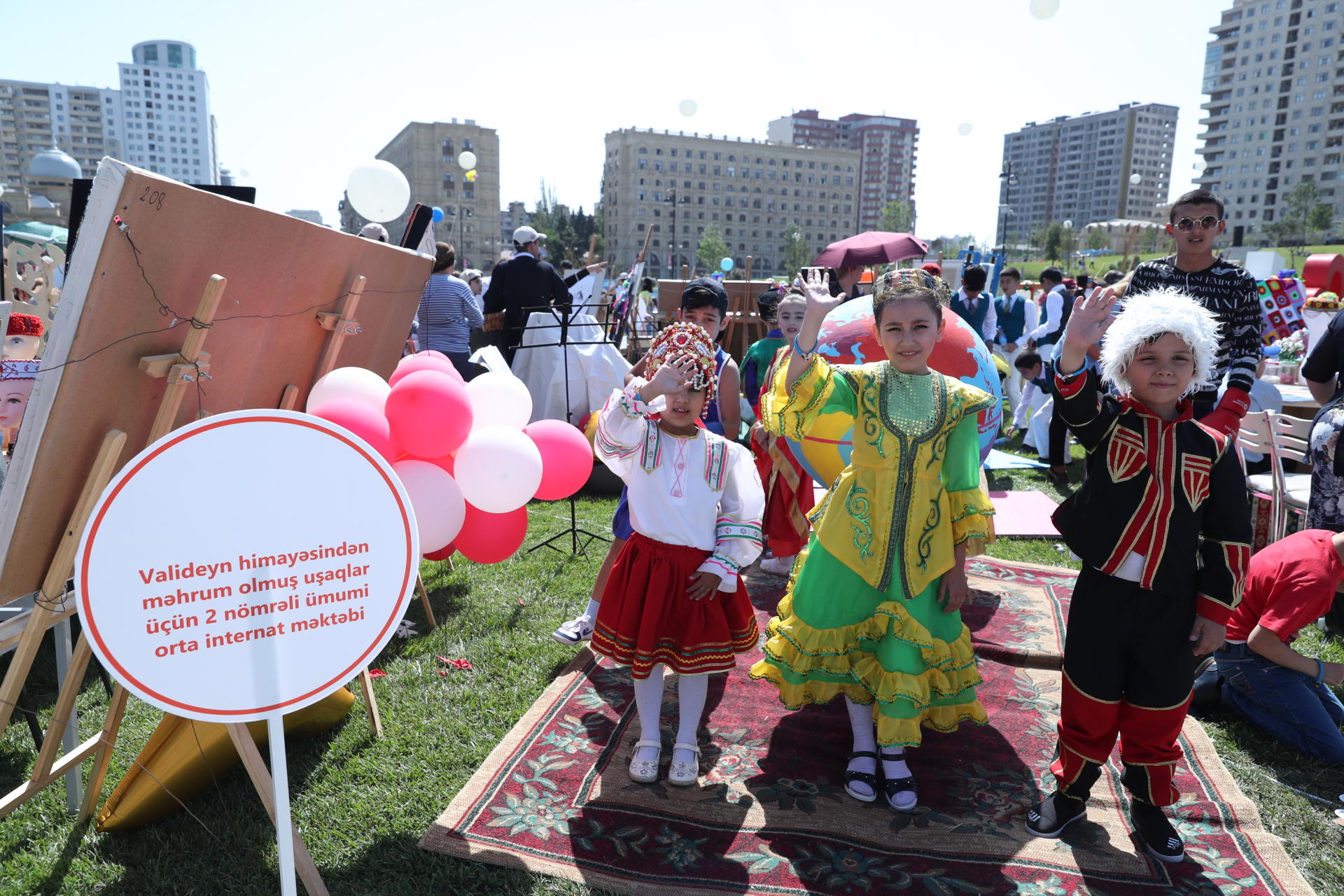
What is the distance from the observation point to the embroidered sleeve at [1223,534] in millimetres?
2420

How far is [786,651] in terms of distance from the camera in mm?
2965

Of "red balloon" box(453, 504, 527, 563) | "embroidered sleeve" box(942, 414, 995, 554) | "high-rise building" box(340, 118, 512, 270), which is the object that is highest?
"high-rise building" box(340, 118, 512, 270)

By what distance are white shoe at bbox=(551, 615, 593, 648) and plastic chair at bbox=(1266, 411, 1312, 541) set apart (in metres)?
3.92

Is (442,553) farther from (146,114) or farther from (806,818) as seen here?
(146,114)

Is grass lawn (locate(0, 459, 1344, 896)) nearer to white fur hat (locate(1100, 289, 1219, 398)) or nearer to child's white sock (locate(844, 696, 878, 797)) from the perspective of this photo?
child's white sock (locate(844, 696, 878, 797))

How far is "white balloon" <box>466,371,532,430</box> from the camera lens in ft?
12.8

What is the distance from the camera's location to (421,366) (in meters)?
3.93

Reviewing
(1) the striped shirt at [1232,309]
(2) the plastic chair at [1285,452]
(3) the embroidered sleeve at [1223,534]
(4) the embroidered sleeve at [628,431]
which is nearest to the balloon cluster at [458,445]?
(4) the embroidered sleeve at [628,431]

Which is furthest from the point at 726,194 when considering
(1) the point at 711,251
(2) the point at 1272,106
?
(2) the point at 1272,106

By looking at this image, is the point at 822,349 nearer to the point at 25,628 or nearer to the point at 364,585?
the point at 364,585

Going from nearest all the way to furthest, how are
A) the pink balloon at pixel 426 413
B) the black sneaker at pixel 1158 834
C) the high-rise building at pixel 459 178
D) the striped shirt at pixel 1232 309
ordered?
the black sneaker at pixel 1158 834 → the pink balloon at pixel 426 413 → the striped shirt at pixel 1232 309 → the high-rise building at pixel 459 178

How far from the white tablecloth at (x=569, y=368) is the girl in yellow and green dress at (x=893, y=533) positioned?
15.6 ft

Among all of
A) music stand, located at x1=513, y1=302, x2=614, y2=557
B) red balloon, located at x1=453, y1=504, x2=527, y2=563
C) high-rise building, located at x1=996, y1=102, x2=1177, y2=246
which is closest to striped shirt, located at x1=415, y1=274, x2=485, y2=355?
music stand, located at x1=513, y1=302, x2=614, y2=557

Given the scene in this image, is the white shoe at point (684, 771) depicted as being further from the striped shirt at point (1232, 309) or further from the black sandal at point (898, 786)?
the striped shirt at point (1232, 309)
